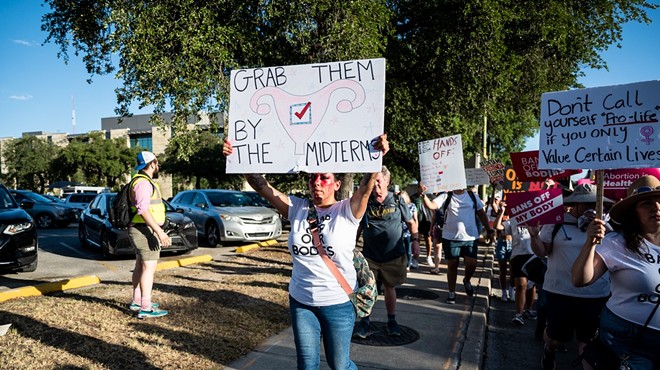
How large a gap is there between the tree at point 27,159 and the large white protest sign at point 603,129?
6136cm

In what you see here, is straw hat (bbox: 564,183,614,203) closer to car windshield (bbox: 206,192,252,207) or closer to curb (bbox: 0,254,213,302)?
curb (bbox: 0,254,213,302)

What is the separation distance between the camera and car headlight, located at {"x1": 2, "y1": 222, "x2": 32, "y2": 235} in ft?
24.2

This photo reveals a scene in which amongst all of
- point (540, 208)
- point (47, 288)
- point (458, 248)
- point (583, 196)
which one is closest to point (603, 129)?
point (540, 208)

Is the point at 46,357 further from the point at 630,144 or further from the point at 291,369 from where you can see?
the point at 630,144

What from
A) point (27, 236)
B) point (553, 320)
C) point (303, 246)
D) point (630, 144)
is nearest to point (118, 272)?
point (27, 236)

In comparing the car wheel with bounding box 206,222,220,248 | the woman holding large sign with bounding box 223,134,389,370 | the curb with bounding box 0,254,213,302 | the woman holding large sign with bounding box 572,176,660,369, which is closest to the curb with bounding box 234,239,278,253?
the car wheel with bounding box 206,222,220,248

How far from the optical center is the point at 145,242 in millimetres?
5547

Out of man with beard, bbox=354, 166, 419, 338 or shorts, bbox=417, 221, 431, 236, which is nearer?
man with beard, bbox=354, 166, 419, 338

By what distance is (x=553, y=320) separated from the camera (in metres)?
4.18

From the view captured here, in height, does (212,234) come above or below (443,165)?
below

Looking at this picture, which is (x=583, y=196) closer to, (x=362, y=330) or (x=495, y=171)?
(x=362, y=330)

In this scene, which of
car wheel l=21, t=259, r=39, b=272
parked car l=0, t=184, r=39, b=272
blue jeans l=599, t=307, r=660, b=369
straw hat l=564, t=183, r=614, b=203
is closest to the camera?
blue jeans l=599, t=307, r=660, b=369

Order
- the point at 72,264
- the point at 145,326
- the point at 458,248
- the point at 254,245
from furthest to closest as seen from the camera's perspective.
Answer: the point at 254,245 → the point at 72,264 → the point at 458,248 → the point at 145,326

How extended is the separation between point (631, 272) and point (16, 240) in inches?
313
